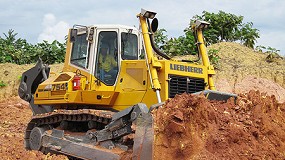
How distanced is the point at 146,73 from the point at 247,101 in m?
2.11

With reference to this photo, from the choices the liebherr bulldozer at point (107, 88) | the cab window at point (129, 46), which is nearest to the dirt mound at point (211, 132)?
the liebherr bulldozer at point (107, 88)

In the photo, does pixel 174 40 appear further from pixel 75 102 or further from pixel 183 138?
pixel 183 138

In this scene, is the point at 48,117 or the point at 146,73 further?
the point at 48,117

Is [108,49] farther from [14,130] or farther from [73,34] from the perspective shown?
[14,130]

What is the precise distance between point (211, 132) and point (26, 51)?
2314 cm

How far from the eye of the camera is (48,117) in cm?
897

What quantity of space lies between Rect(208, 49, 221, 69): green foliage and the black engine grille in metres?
10.8

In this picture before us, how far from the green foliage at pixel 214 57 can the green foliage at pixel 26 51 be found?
31.6ft

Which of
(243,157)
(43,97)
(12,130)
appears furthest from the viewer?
(12,130)

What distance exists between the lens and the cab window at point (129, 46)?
865cm

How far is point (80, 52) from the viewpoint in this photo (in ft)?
30.3

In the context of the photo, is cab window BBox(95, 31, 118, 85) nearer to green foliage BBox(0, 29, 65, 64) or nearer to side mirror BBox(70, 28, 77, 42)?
side mirror BBox(70, 28, 77, 42)

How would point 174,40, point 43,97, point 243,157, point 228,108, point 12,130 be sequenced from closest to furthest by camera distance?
point 243,157 < point 228,108 < point 43,97 < point 12,130 < point 174,40

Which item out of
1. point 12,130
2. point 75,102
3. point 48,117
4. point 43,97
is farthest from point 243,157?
point 12,130
